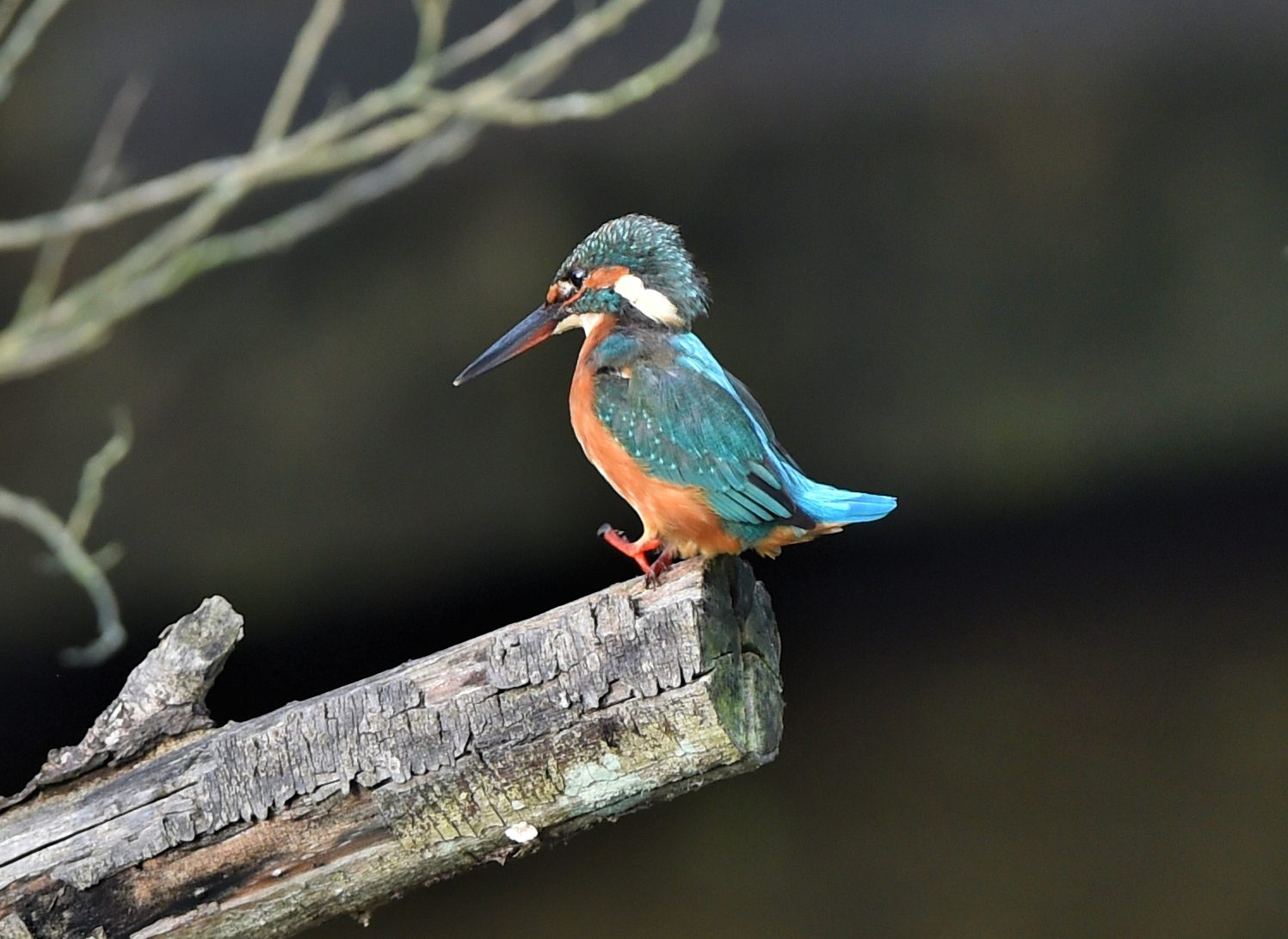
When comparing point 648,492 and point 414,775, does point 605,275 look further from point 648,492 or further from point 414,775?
point 414,775

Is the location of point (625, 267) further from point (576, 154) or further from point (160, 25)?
point (160, 25)

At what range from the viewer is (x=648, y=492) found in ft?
6.38

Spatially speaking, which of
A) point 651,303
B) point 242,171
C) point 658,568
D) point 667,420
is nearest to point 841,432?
point 651,303

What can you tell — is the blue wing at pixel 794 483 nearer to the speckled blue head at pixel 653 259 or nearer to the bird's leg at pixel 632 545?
the speckled blue head at pixel 653 259

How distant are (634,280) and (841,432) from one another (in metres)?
0.90

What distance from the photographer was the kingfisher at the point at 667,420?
187cm

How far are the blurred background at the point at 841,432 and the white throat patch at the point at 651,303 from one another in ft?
2.27

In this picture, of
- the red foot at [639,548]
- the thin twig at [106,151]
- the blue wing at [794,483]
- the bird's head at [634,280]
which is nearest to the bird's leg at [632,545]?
the red foot at [639,548]

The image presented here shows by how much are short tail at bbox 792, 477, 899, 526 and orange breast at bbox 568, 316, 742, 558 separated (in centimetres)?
11

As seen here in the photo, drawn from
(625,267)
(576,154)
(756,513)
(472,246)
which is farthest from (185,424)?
(756,513)

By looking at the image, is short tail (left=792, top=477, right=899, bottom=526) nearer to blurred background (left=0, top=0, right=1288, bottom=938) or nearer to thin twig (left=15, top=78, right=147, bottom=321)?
blurred background (left=0, top=0, right=1288, bottom=938)

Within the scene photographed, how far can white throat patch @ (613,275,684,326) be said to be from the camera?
2.07 metres

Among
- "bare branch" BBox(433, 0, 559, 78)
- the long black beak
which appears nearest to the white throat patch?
the long black beak

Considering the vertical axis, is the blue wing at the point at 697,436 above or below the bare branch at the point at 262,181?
below
